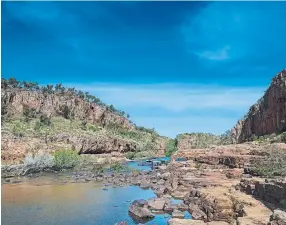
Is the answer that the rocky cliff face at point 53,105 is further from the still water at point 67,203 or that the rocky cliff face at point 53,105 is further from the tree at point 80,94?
the still water at point 67,203

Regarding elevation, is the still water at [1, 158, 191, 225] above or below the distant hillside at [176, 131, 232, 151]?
below

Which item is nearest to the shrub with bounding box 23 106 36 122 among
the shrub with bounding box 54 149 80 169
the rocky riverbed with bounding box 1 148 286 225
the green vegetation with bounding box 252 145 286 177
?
the shrub with bounding box 54 149 80 169

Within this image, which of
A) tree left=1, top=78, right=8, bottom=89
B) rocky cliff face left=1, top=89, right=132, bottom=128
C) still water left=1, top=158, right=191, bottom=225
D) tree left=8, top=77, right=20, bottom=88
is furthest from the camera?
tree left=8, top=77, right=20, bottom=88

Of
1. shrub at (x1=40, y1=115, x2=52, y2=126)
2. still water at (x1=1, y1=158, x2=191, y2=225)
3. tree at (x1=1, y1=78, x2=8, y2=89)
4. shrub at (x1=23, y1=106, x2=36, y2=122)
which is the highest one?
tree at (x1=1, y1=78, x2=8, y2=89)

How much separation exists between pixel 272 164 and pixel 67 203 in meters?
18.6

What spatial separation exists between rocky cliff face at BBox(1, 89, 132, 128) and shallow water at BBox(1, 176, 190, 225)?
65.0m

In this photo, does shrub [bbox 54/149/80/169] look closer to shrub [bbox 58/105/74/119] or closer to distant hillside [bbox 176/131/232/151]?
shrub [bbox 58/105/74/119]

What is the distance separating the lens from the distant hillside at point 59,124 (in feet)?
236

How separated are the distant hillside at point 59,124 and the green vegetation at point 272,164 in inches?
1537

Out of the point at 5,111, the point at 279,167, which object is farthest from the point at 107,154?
the point at 279,167

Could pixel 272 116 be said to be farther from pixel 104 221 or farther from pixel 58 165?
pixel 104 221

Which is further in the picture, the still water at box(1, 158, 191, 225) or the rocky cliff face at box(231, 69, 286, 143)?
the rocky cliff face at box(231, 69, 286, 143)

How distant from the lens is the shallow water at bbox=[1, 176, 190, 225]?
25109mm

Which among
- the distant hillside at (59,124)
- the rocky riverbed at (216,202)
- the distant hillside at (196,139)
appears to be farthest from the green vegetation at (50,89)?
the rocky riverbed at (216,202)
